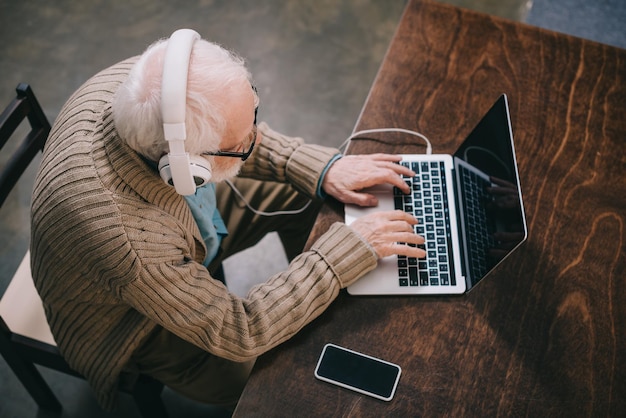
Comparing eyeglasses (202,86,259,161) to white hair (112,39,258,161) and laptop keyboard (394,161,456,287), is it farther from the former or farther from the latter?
laptop keyboard (394,161,456,287)

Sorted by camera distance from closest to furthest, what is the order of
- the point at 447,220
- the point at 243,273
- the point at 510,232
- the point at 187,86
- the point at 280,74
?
1. the point at 187,86
2. the point at 510,232
3. the point at 447,220
4. the point at 243,273
5. the point at 280,74

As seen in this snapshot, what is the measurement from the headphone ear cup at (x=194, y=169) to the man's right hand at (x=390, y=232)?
34cm

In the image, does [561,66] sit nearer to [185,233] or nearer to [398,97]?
[398,97]

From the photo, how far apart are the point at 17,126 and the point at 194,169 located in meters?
0.58

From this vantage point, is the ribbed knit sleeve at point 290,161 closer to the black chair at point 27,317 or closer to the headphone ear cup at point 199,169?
the headphone ear cup at point 199,169

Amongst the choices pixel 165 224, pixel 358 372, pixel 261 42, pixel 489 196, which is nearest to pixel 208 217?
pixel 165 224

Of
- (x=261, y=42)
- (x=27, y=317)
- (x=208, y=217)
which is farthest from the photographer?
(x=261, y=42)

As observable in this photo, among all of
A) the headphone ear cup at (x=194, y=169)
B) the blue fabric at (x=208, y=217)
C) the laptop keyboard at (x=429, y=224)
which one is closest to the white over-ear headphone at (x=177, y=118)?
the headphone ear cup at (x=194, y=169)

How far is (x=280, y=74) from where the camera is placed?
2.49 metres

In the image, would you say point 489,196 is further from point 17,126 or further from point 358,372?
point 17,126

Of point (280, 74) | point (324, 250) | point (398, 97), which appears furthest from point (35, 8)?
point (324, 250)

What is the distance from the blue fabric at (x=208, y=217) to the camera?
120 cm

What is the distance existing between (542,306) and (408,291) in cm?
27

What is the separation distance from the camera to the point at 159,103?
93 centimetres
